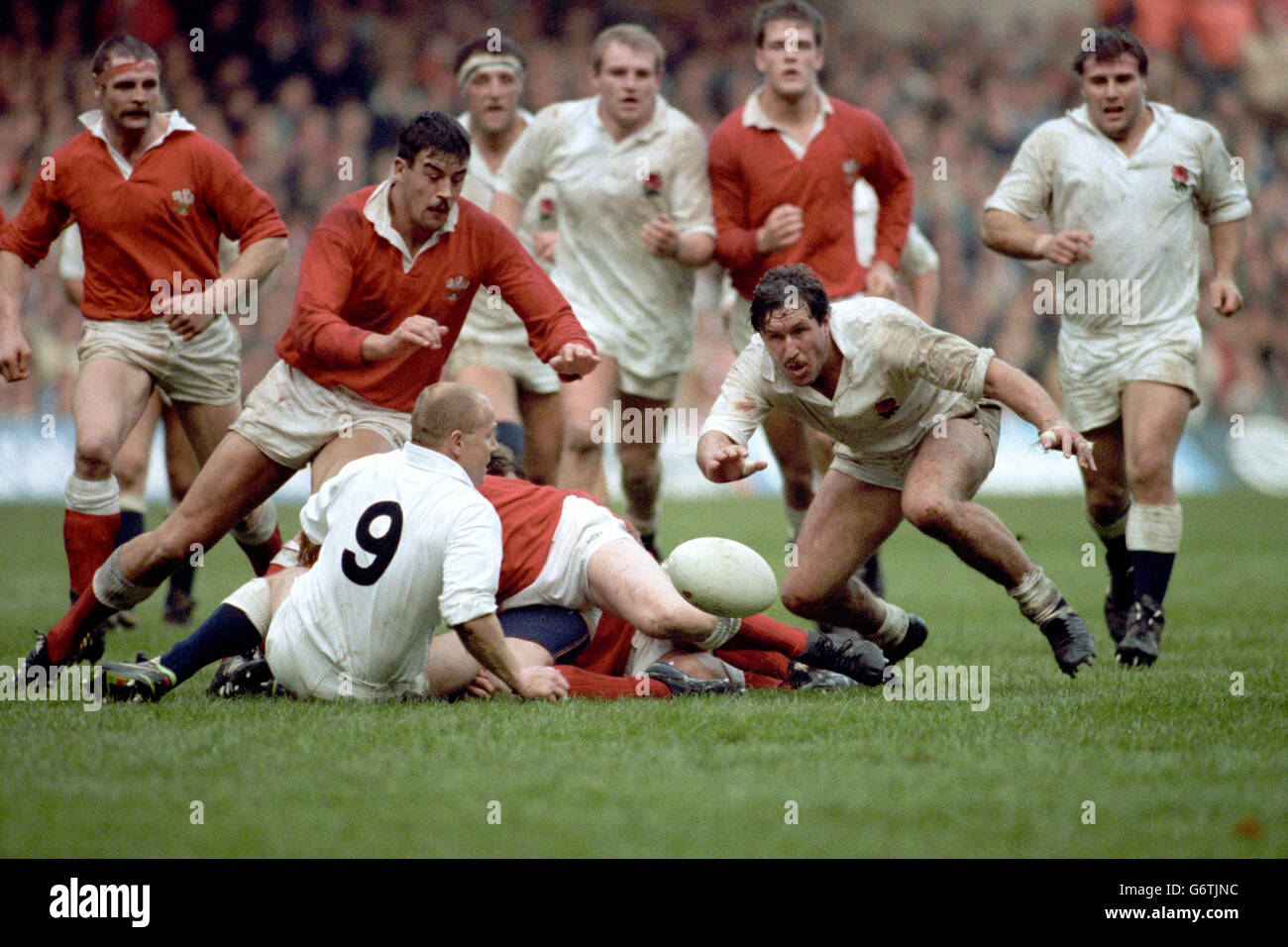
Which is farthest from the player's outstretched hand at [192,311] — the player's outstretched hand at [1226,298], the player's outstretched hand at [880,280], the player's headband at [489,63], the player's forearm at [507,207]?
the player's outstretched hand at [1226,298]

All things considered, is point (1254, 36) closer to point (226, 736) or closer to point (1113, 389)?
point (1113, 389)

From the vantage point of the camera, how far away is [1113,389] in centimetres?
740

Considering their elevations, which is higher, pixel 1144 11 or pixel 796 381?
pixel 1144 11

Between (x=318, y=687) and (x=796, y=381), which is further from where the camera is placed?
(x=796, y=381)

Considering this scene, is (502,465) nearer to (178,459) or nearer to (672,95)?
(178,459)

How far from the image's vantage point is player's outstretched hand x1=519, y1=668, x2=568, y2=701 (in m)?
5.38

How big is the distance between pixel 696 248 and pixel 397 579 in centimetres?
327

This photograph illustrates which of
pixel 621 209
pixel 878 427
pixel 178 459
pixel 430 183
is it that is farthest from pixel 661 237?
pixel 178 459

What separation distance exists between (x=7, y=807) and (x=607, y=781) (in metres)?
1.51

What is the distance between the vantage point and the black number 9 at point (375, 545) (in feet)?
17.4

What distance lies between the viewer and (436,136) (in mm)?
6094
